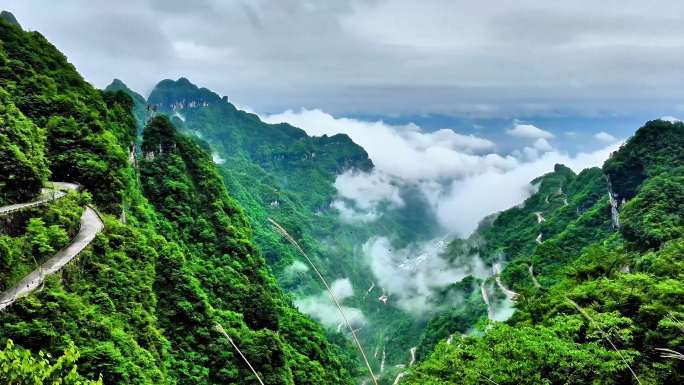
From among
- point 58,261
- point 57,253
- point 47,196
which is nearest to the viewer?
point 58,261

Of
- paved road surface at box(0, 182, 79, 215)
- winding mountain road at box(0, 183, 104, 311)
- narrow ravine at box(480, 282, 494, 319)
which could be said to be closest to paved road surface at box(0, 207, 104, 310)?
winding mountain road at box(0, 183, 104, 311)

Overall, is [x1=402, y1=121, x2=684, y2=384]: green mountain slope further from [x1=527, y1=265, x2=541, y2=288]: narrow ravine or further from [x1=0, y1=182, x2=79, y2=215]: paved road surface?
A: [x1=0, y1=182, x2=79, y2=215]: paved road surface

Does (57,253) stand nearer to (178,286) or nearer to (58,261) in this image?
(58,261)

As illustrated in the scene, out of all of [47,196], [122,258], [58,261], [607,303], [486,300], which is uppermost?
[47,196]

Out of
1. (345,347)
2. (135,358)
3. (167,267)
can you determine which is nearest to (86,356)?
(135,358)

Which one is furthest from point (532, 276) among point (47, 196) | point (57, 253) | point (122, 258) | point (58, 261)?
point (58, 261)

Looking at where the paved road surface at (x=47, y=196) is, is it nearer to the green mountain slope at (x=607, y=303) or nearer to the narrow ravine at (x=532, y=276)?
the green mountain slope at (x=607, y=303)

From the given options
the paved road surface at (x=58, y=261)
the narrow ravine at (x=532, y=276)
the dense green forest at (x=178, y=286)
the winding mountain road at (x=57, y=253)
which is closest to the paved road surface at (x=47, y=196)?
the winding mountain road at (x=57, y=253)

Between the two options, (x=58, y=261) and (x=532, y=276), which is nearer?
(x=58, y=261)
